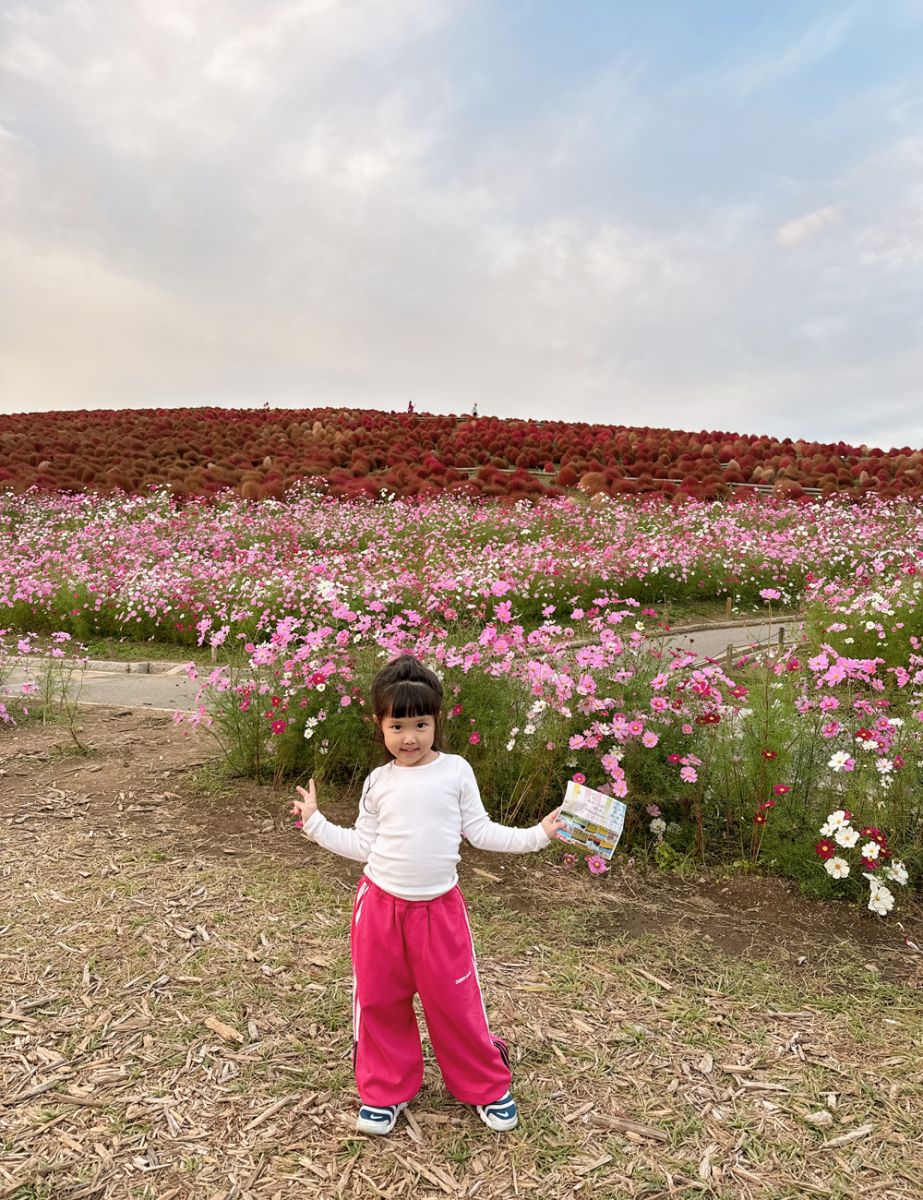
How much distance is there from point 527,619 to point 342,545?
3.41 meters

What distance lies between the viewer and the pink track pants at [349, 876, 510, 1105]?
2.38 m

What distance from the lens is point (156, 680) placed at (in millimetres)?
7859

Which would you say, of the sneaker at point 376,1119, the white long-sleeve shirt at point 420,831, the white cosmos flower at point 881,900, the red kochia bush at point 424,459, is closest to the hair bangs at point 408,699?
the white long-sleeve shirt at point 420,831

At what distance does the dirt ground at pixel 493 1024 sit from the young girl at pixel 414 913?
0.13 metres

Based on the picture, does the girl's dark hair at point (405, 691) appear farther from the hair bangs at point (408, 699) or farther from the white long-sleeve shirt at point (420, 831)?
the white long-sleeve shirt at point (420, 831)

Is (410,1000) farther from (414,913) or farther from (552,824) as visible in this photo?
(552,824)

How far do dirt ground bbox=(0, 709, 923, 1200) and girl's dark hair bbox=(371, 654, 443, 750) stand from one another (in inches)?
45.7

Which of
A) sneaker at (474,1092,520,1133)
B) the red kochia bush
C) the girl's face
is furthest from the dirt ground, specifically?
the red kochia bush

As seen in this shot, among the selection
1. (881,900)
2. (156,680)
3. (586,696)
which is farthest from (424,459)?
(881,900)

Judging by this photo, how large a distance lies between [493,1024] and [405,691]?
1265 mm

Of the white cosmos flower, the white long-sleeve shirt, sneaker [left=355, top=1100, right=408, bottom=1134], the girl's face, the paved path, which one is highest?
the girl's face

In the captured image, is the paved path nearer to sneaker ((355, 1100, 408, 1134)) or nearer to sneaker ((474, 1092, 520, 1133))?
sneaker ((355, 1100, 408, 1134))

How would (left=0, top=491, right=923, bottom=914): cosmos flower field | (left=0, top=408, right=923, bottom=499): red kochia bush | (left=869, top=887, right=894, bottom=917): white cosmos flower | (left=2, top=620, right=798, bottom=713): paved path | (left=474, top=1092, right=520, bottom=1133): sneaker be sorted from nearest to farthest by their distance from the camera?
(left=474, top=1092, right=520, bottom=1133): sneaker, (left=869, top=887, right=894, bottom=917): white cosmos flower, (left=0, top=491, right=923, bottom=914): cosmos flower field, (left=2, top=620, right=798, bottom=713): paved path, (left=0, top=408, right=923, bottom=499): red kochia bush

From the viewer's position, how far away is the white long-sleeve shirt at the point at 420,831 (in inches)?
94.3
